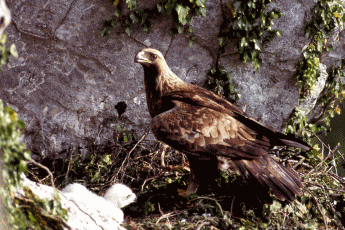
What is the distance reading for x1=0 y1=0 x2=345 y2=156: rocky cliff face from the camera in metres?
4.25

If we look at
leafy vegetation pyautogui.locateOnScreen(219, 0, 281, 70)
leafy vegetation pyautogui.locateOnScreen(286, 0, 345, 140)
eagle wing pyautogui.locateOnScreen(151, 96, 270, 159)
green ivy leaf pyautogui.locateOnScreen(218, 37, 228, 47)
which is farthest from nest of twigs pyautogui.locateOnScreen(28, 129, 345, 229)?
green ivy leaf pyautogui.locateOnScreen(218, 37, 228, 47)

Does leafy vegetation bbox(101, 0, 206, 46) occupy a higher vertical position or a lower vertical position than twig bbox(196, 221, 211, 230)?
higher

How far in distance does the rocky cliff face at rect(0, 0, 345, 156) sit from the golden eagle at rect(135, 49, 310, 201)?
98 centimetres

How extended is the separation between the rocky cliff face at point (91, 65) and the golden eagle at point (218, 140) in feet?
3.22

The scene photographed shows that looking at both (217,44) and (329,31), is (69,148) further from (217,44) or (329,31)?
(329,31)

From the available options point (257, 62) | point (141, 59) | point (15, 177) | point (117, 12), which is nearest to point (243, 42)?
point (257, 62)

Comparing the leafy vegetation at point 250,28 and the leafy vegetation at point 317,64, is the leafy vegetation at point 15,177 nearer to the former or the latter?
the leafy vegetation at point 250,28

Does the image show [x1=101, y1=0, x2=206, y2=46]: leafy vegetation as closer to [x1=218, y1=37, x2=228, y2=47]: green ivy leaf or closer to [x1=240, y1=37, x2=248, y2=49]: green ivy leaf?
[x1=218, y1=37, x2=228, y2=47]: green ivy leaf

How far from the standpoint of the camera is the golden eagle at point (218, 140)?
10.6 ft

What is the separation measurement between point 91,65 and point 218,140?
1868mm

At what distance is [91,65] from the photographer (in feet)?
14.4

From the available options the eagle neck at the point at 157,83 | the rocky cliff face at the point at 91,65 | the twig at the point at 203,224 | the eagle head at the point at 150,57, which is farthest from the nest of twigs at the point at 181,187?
the eagle head at the point at 150,57

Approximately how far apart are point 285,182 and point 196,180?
2.53 feet

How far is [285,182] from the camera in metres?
3.25
